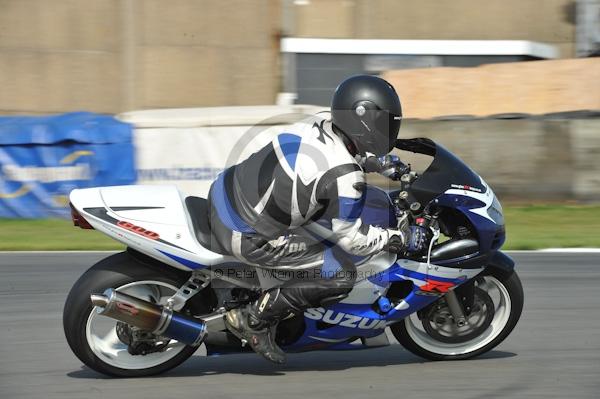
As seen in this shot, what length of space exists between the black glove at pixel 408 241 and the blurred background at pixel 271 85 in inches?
239

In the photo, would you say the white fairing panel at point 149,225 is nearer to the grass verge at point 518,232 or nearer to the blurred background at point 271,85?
the grass verge at point 518,232

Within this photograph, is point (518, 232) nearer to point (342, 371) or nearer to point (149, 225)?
point (342, 371)

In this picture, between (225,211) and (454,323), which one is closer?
(225,211)

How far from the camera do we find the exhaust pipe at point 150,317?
4.73m

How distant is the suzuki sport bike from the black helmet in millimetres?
236

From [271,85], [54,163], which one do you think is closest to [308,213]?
[54,163]

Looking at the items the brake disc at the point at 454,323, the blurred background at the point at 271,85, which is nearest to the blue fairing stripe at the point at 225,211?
the brake disc at the point at 454,323

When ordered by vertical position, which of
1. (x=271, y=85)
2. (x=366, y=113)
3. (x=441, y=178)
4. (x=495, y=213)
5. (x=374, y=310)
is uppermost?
(x=366, y=113)

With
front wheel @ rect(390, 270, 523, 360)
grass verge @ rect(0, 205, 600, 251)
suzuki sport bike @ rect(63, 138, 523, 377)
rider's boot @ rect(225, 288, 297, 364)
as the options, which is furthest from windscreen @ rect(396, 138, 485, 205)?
grass verge @ rect(0, 205, 600, 251)

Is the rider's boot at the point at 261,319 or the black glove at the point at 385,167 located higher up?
the black glove at the point at 385,167

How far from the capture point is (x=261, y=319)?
493cm

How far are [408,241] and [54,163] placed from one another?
7.72 m

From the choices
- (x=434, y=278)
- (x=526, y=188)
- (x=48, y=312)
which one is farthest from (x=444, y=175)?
(x=526, y=188)

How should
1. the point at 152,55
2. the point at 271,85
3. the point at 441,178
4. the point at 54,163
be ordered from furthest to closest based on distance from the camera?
the point at 271,85
the point at 152,55
the point at 54,163
the point at 441,178
